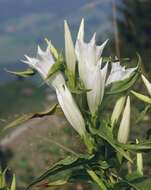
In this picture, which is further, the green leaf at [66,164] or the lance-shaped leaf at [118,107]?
the lance-shaped leaf at [118,107]

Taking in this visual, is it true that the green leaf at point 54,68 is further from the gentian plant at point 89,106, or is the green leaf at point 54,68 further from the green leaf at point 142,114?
the green leaf at point 142,114

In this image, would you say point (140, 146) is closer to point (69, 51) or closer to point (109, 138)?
point (109, 138)

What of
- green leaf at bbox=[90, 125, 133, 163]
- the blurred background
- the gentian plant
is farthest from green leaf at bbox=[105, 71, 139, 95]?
the blurred background

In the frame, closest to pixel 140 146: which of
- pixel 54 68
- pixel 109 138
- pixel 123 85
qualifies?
pixel 109 138

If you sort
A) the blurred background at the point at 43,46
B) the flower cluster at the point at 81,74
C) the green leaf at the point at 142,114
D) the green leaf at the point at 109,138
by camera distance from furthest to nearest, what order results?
the blurred background at the point at 43,46
the green leaf at the point at 142,114
the flower cluster at the point at 81,74
the green leaf at the point at 109,138

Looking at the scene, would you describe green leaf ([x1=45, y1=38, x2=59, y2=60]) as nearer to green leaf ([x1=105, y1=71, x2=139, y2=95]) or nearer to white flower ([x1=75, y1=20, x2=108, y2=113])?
white flower ([x1=75, y1=20, x2=108, y2=113])

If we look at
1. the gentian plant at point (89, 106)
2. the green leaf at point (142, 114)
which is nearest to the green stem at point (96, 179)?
the gentian plant at point (89, 106)

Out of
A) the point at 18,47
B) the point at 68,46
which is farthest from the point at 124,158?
the point at 18,47

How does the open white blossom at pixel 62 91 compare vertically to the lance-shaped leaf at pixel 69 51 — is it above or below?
below

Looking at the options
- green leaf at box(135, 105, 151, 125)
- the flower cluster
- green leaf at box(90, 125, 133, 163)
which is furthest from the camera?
green leaf at box(135, 105, 151, 125)
